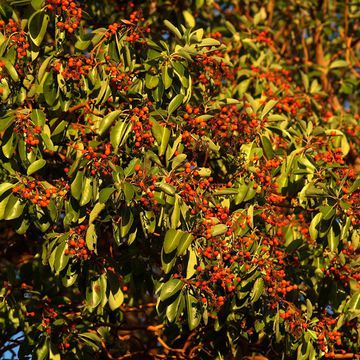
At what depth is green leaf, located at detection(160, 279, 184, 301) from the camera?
12.4 ft

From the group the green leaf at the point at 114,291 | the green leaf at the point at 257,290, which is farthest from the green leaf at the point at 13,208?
the green leaf at the point at 257,290

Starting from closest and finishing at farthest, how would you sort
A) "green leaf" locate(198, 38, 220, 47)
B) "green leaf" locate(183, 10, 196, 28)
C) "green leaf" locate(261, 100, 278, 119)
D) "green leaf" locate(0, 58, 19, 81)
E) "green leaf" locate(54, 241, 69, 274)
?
"green leaf" locate(54, 241, 69, 274) → "green leaf" locate(0, 58, 19, 81) → "green leaf" locate(198, 38, 220, 47) → "green leaf" locate(261, 100, 278, 119) → "green leaf" locate(183, 10, 196, 28)

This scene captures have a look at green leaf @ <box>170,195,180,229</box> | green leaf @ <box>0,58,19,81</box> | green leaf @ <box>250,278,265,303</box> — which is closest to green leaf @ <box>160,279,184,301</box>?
green leaf @ <box>170,195,180,229</box>

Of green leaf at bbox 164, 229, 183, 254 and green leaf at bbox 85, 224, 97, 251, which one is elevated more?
green leaf at bbox 85, 224, 97, 251

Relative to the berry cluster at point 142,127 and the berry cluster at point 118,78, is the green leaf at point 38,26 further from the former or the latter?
the berry cluster at point 142,127

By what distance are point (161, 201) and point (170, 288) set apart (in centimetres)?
48

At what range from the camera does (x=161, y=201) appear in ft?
12.2

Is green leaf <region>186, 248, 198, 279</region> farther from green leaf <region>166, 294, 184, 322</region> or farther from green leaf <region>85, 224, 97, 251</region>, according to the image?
green leaf <region>85, 224, 97, 251</region>

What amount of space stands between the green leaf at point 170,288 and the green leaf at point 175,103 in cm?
96

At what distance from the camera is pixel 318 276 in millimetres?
4773

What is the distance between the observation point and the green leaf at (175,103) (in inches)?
160

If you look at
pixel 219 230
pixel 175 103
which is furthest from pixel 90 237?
pixel 175 103

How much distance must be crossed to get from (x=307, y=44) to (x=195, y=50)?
12.2 feet

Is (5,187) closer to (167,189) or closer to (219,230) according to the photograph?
(167,189)
